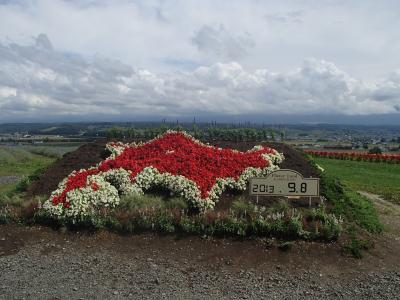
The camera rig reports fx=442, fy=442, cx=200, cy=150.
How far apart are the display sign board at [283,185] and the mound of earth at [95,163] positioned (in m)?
0.58

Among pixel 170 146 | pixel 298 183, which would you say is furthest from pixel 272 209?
pixel 170 146

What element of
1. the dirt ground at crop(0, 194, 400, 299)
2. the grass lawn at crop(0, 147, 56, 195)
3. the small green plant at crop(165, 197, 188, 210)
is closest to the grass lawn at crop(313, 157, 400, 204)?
the dirt ground at crop(0, 194, 400, 299)

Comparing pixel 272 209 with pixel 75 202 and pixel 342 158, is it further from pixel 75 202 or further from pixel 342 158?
pixel 342 158

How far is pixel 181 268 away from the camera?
9992mm

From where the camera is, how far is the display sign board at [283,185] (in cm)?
1315

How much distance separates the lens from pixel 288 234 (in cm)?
1132

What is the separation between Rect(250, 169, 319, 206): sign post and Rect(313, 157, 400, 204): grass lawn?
7.71 m

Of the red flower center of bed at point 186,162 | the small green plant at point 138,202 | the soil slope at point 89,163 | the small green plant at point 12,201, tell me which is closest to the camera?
the small green plant at point 138,202

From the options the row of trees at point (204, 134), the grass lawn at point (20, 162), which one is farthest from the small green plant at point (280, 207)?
the grass lawn at point (20, 162)

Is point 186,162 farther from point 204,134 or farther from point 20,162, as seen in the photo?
point 20,162

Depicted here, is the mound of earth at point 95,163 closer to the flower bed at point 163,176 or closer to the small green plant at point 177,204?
the flower bed at point 163,176

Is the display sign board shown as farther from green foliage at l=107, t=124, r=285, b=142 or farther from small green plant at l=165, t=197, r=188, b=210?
green foliage at l=107, t=124, r=285, b=142

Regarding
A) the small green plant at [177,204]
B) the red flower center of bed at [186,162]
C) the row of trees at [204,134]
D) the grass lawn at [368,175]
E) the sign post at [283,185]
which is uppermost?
the row of trees at [204,134]

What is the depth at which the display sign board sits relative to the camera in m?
13.1
